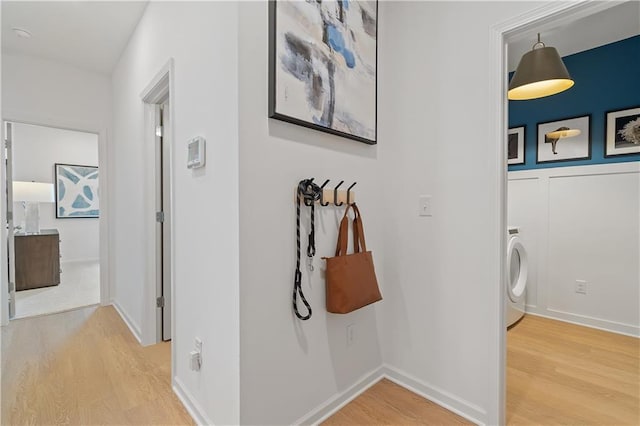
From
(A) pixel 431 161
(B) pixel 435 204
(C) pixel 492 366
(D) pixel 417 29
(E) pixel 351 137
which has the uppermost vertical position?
(D) pixel 417 29

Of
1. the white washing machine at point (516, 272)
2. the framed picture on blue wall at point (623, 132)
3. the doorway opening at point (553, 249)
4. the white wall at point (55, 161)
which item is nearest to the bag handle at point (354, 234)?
the doorway opening at point (553, 249)

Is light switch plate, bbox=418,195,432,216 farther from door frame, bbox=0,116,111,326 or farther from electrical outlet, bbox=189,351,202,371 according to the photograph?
door frame, bbox=0,116,111,326

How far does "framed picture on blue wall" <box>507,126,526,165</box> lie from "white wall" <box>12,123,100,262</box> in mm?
6728

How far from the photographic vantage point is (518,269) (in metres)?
3.13

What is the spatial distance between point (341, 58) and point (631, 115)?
288cm

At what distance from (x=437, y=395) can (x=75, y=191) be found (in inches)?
280

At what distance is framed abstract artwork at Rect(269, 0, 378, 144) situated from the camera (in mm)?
1376

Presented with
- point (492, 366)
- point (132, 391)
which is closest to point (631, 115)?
point (492, 366)

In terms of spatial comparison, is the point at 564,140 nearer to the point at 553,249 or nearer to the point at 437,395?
the point at 553,249

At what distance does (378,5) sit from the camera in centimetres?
197

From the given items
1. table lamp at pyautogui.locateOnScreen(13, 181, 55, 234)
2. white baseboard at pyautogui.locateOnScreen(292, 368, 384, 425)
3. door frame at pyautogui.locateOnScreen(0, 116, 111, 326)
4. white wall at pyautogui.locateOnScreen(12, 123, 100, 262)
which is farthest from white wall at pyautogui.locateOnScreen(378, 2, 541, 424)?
white wall at pyautogui.locateOnScreen(12, 123, 100, 262)

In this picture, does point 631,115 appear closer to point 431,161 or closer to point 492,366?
point 431,161

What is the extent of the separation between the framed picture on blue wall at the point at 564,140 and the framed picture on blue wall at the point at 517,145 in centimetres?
16

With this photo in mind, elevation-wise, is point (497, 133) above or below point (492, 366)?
above
